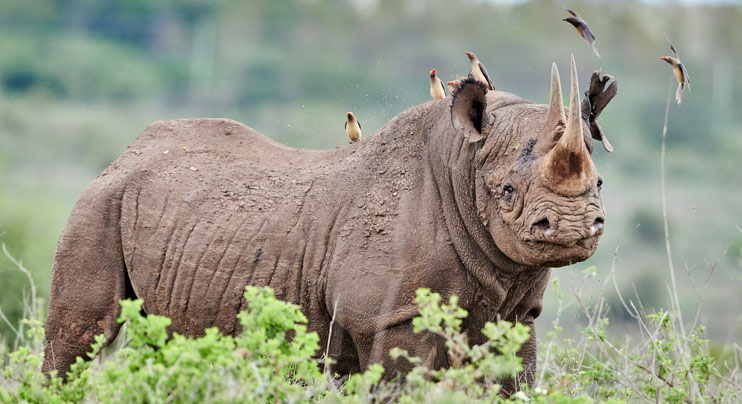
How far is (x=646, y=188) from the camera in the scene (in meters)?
50.9

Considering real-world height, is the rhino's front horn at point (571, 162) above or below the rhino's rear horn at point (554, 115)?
below

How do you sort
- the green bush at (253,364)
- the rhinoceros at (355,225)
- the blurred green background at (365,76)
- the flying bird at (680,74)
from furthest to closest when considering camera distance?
the blurred green background at (365,76)
the flying bird at (680,74)
the rhinoceros at (355,225)
the green bush at (253,364)

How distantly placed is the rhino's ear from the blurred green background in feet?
79.0

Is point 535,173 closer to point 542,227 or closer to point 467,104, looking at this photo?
point 542,227

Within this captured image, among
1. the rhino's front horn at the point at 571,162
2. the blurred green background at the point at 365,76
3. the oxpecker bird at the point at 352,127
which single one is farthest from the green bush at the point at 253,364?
the blurred green background at the point at 365,76

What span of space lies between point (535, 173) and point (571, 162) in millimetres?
235

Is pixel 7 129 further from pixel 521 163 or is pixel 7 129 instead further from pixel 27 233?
pixel 521 163

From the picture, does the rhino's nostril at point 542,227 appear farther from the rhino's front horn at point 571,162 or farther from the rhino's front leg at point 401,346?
the rhino's front leg at point 401,346

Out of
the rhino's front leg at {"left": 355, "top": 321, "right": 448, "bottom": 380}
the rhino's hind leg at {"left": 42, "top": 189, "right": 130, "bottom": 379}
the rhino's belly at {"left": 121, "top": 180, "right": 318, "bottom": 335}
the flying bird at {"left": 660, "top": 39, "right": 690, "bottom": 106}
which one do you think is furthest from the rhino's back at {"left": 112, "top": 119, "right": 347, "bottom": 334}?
the flying bird at {"left": 660, "top": 39, "right": 690, "bottom": 106}

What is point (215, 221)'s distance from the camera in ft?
23.9

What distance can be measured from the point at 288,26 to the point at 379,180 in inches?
3061

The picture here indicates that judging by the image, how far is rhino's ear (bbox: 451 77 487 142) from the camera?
249 inches

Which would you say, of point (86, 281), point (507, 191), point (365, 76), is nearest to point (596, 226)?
point (507, 191)

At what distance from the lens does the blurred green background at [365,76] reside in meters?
43.7
